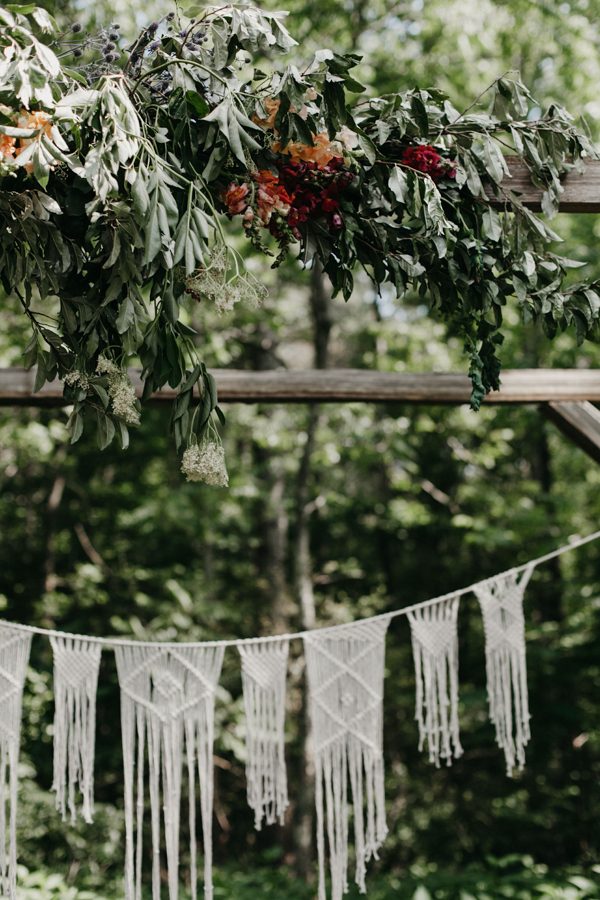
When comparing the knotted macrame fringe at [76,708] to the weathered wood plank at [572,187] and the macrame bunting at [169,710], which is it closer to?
the macrame bunting at [169,710]

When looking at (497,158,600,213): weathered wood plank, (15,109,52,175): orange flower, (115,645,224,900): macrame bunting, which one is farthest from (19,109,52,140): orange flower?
(115,645,224,900): macrame bunting

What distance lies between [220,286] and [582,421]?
139 cm

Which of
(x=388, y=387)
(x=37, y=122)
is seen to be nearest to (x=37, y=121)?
(x=37, y=122)

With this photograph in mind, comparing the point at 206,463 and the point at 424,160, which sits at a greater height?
the point at 424,160

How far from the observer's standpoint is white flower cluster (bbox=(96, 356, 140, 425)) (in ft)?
4.68

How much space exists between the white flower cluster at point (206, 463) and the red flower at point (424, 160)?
640 mm

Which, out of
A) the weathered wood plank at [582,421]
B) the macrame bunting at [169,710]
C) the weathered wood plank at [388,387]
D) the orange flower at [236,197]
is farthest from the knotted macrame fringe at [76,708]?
the weathered wood plank at [582,421]

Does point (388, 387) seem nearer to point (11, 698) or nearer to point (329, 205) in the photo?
point (329, 205)

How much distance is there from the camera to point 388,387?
2.47 metres

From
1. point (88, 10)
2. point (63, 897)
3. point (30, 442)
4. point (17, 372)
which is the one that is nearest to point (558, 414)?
point (17, 372)

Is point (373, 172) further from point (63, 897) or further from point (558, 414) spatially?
point (63, 897)

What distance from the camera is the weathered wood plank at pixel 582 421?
2.44m

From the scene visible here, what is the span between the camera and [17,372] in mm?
2381

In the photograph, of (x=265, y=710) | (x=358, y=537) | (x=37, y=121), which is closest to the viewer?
(x=37, y=121)
